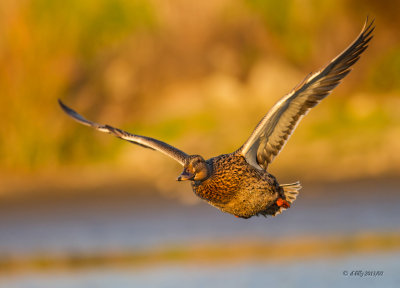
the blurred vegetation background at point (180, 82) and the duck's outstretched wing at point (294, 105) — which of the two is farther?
the blurred vegetation background at point (180, 82)

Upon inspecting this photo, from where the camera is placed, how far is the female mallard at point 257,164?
1108 centimetres

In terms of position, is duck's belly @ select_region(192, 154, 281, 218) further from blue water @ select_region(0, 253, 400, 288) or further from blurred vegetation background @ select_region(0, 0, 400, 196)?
blurred vegetation background @ select_region(0, 0, 400, 196)

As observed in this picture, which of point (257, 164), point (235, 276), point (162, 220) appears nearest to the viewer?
point (257, 164)

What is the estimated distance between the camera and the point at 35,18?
931 inches

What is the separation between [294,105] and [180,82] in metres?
12.0

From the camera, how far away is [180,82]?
915 inches

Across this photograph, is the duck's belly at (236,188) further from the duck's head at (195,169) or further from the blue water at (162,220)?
the blue water at (162,220)

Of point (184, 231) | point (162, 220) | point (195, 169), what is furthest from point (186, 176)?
point (162, 220)

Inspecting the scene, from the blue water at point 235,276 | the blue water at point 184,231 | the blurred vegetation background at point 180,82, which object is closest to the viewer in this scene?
the blue water at point 235,276

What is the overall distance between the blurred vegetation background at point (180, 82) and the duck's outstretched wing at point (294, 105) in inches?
339

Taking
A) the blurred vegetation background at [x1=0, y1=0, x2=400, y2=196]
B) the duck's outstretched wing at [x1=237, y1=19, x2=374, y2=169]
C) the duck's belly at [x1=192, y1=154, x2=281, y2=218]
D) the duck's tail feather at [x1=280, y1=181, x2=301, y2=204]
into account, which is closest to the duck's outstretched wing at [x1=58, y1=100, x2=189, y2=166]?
the duck's belly at [x1=192, y1=154, x2=281, y2=218]

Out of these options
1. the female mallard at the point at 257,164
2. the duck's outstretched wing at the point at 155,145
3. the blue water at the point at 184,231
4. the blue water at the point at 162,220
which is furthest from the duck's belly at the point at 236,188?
the blue water at the point at 162,220

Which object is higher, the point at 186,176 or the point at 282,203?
the point at 186,176

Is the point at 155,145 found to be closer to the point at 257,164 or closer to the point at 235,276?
the point at 257,164
